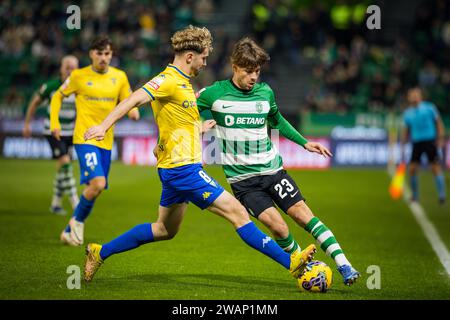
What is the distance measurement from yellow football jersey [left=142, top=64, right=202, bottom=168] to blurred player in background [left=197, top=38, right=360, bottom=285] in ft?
1.44

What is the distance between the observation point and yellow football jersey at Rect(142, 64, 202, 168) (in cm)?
742

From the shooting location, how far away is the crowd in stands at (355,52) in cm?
2619

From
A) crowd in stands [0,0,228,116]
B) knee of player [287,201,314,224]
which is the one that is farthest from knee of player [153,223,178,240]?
crowd in stands [0,0,228,116]

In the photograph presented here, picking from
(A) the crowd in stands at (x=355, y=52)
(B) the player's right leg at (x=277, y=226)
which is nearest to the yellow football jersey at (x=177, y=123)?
(B) the player's right leg at (x=277, y=226)

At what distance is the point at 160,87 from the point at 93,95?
11.7 feet

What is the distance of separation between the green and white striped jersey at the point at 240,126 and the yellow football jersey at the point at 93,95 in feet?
9.55

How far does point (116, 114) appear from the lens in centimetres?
683

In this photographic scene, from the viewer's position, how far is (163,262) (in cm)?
927

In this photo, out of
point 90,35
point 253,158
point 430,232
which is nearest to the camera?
point 253,158

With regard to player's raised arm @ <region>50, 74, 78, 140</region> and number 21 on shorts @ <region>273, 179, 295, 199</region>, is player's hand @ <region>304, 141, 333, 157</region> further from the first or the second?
player's raised arm @ <region>50, 74, 78, 140</region>

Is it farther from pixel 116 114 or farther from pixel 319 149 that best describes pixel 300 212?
pixel 116 114

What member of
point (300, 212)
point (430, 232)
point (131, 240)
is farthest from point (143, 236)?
point (430, 232)

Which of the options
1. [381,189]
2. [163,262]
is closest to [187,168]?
[163,262]
